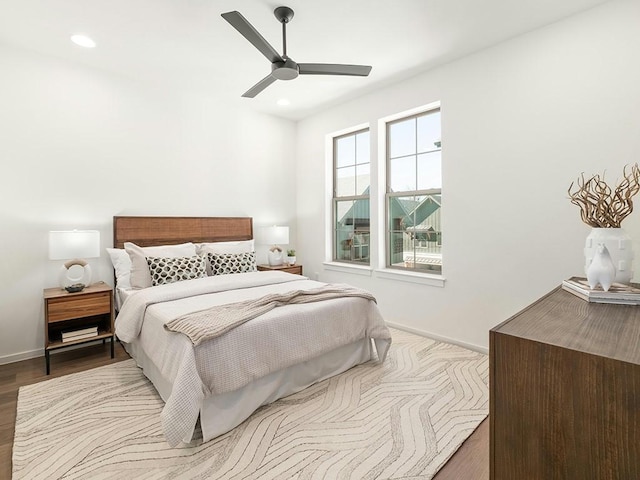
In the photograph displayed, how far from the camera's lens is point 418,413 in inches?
85.4

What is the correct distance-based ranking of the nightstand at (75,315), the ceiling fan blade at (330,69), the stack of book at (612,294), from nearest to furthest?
the stack of book at (612,294) < the ceiling fan blade at (330,69) < the nightstand at (75,315)

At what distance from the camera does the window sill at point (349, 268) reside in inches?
165

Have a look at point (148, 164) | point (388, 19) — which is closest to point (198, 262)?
point (148, 164)

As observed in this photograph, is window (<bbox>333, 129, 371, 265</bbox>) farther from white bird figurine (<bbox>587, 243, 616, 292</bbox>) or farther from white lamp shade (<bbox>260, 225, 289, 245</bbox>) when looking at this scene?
white bird figurine (<bbox>587, 243, 616, 292</bbox>)

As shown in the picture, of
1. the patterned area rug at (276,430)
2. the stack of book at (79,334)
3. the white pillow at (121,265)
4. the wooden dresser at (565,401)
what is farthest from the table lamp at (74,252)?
the wooden dresser at (565,401)

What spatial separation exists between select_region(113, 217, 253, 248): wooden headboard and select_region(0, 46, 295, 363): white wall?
0.12m

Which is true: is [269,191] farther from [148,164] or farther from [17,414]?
[17,414]

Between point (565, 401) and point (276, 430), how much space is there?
5.06 ft

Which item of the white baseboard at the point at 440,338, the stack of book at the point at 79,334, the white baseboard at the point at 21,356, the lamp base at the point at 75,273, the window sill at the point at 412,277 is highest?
the lamp base at the point at 75,273

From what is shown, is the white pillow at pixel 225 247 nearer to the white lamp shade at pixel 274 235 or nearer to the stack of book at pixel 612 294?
the white lamp shade at pixel 274 235

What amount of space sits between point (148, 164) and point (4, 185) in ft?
3.99

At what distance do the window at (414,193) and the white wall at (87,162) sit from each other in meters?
1.97

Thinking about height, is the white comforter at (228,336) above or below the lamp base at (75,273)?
below

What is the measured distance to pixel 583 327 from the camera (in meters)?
1.18
